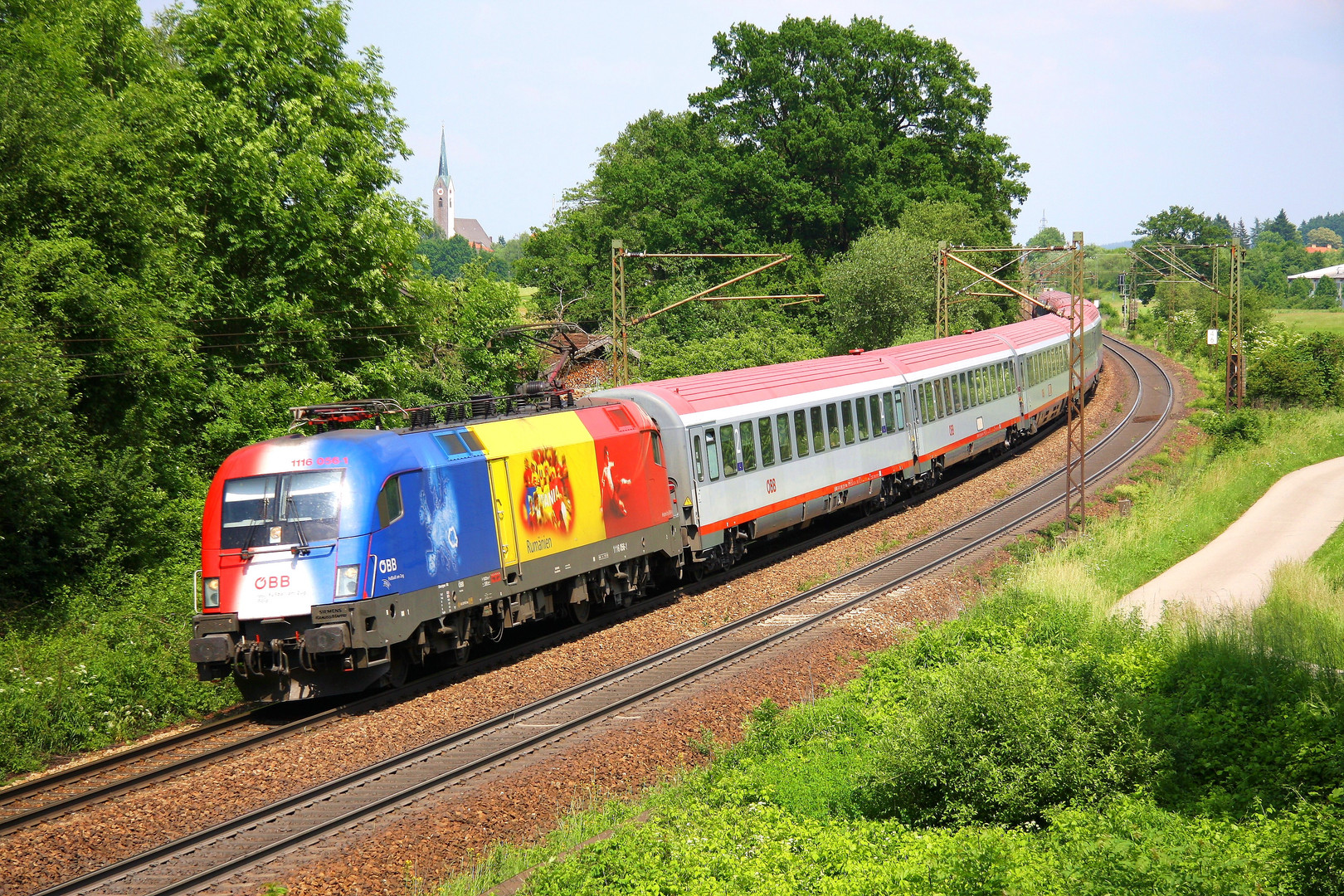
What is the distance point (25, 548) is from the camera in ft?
57.8

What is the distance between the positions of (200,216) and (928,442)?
19.7 m

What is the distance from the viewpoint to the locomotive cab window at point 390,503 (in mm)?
A: 13950

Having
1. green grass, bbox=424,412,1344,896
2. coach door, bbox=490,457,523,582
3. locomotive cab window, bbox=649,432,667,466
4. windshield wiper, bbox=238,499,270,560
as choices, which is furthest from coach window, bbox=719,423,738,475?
windshield wiper, bbox=238,499,270,560

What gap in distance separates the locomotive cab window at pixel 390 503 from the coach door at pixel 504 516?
2072 millimetres

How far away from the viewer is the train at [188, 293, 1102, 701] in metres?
13.6

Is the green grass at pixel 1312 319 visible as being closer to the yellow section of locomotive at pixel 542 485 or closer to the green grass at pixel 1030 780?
the green grass at pixel 1030 780

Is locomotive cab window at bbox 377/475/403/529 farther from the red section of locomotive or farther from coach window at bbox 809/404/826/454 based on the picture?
coach window at bbox 809/404/826/454

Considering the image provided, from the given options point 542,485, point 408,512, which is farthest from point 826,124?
point 408,512

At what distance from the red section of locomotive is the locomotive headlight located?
5.72m

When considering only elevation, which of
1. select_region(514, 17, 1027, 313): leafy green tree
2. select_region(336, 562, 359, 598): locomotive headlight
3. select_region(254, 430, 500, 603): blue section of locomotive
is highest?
select_region(514, 17, 1027, 313): leafy green tree

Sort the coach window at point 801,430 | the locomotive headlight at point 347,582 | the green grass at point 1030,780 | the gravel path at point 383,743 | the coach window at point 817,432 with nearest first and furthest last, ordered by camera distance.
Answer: the green grass at point 1030,780, the gravel path at point 383,743, the locomotive headlight at point 347,582, the coach window at point 801,430, the coach window at point 817,432

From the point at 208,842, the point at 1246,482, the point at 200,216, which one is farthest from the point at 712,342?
the point at 208,842

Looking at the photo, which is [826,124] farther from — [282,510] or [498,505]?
[282,510]

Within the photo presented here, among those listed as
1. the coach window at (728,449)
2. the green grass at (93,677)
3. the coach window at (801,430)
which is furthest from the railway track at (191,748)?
the coach window at (801,430)
